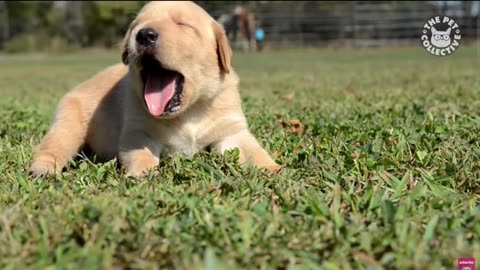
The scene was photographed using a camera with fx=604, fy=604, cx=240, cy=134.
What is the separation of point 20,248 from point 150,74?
1365 millimetres

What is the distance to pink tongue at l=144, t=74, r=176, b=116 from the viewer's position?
2.59 meters

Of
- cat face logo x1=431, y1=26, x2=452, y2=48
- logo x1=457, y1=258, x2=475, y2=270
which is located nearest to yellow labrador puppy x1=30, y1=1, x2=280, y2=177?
logo x1=457, y1=258, x2=475, y2=270

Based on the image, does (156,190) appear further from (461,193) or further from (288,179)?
(461,193)

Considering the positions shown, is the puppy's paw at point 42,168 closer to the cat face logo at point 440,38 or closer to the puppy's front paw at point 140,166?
the puppy's front paw at point 140,166

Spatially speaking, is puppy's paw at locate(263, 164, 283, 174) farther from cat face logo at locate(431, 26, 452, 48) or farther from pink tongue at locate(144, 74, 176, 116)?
cat face logo at locate(431, 26, 452, 48)

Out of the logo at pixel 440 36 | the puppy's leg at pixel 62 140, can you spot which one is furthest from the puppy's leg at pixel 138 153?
the logo at pixel 440 36

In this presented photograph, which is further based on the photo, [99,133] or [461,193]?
[99,133]

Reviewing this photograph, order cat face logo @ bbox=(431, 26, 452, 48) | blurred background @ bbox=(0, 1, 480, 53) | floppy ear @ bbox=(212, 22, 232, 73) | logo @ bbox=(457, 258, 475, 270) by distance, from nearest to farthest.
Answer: logo @ bbox=(457, 258, 475, 270) < floppy ear @ bbox=(212, 22, 232, 73) < cat face logo @ bbox=(431, 26, 452, 48) < blurred background @ bbox=(0, 1, 480, 53)

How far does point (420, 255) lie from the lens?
1.34 m

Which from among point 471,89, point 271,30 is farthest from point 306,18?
point 471,89

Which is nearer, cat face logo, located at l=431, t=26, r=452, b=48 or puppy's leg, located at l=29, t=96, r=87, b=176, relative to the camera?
puppy's leg, located at l=29, t=96, r=87, b=176

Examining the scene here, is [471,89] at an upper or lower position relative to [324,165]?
lower

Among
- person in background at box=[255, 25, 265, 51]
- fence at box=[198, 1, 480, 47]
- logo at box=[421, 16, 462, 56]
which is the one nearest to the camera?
logo at box=[421, 16, 462, 56]

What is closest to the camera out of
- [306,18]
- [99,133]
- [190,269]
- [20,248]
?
[190,269]
